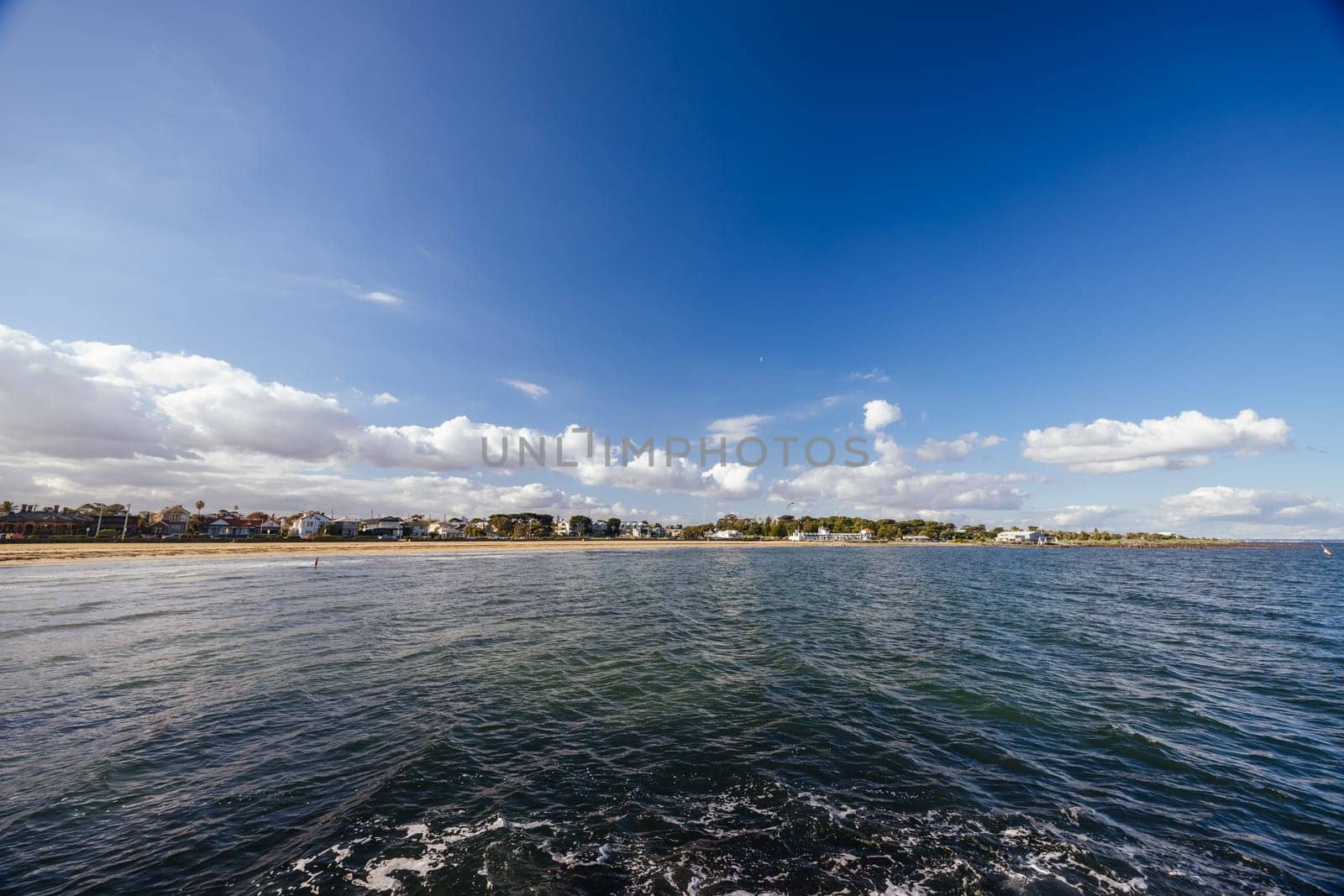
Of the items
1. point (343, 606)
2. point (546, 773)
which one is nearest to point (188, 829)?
point (546, 773)

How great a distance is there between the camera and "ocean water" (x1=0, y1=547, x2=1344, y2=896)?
7871mm

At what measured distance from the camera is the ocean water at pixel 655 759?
7871 mm

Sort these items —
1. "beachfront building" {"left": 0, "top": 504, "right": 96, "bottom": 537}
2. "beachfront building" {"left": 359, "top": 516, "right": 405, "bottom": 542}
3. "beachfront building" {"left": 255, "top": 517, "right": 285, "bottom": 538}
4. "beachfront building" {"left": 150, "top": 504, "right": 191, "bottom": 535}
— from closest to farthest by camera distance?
"beachfront building" {"left": 0, "top": 504, "right": 96, "bottom": 537} → "beachfront building" {"left": 150, "top": 504, "right": 191, "bottom": 535} → "beachfront building" {"left": 255, "top": 517, "right": 285, "bottom": 538} → "beachfront building" {"left": 359, "top": 516, "right": 405, "bottom": 542}

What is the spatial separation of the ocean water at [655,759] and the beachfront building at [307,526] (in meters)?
142

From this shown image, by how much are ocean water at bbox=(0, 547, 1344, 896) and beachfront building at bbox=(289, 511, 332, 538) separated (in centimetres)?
14205

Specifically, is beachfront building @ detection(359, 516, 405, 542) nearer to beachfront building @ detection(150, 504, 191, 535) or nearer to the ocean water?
beachfront building @ detection(150, 504, 191, 535)

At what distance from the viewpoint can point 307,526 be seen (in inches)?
5778

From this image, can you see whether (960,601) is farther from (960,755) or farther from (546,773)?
(546,773)

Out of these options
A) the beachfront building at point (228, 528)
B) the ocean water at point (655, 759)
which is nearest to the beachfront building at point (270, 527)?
the beachfront building at point (228, 528)

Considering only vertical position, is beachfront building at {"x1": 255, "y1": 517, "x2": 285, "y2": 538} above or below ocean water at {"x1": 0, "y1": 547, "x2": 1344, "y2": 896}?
above

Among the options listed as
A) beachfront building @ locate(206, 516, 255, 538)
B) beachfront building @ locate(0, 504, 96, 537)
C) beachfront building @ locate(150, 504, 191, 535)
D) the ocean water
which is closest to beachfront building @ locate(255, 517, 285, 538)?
beachfront building @ locate(206, 516, 255, 538)

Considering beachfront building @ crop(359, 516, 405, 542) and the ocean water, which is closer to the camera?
the ocean water

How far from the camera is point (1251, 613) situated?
1393 inches

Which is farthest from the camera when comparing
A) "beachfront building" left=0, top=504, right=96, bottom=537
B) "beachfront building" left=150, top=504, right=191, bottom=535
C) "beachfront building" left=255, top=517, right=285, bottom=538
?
"beachfront building" left=255, top=517, right=285, bottom=538
